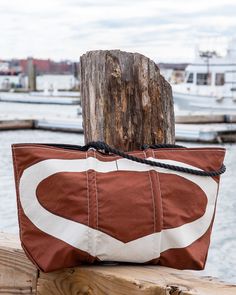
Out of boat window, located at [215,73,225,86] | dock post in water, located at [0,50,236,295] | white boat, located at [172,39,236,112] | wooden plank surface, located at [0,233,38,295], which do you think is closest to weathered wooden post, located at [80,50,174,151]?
dock post in water, located at [0,50,236,295]

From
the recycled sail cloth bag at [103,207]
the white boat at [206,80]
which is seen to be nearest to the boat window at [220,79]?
the white boat at [206,80]

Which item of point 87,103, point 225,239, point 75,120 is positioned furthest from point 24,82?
point 87,103

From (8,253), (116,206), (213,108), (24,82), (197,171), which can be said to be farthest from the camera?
(24,82)

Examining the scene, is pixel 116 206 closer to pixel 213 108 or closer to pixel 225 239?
pixel 225 239

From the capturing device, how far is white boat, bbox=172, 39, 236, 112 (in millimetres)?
35656

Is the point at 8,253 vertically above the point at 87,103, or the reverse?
the point at 87,103

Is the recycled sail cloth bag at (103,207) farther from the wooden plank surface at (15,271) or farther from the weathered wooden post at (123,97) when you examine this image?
the weathered wooden post at (123,97)

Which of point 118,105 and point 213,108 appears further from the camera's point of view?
point 213,108

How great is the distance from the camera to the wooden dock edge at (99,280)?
5.64 feet

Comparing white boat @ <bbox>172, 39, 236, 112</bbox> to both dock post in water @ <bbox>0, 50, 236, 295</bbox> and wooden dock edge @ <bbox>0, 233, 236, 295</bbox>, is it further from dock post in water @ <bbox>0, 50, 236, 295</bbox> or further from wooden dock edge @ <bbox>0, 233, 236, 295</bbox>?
wooden dock edge @ <bbox>0, 233, 236, 295</bbox>

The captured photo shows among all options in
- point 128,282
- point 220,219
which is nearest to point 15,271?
point 128,282

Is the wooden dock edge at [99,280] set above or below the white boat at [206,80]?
above

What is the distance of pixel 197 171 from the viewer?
1.91 m

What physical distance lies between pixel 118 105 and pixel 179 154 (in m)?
0.33
